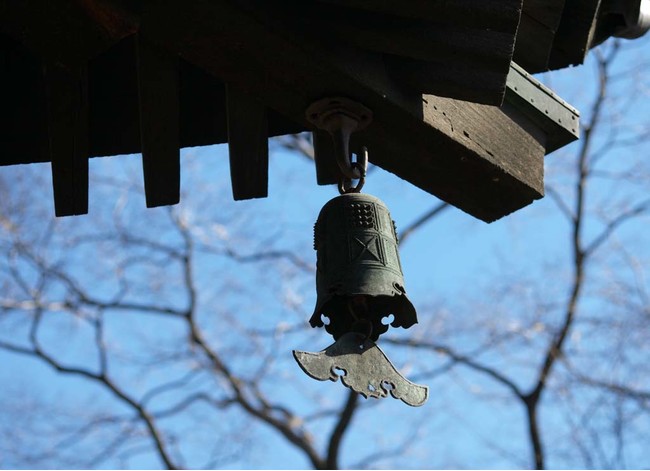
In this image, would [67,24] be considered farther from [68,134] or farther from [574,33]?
[574,33]

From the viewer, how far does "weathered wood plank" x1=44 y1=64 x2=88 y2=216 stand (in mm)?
2430

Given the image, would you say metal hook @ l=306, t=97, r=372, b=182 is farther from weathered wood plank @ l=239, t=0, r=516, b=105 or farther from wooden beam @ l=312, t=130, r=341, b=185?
wooden beam @ l=312, t=130, r=341, b=185

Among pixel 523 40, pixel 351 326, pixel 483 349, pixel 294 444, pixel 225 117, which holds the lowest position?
pixel 351 326

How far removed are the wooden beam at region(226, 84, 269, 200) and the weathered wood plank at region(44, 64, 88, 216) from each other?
34 centimetres

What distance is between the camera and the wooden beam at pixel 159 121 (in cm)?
247

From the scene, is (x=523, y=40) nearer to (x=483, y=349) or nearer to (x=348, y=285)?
(x=348, y=285)

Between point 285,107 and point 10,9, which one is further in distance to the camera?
point 285,107

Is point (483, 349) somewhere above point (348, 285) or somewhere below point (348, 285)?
above

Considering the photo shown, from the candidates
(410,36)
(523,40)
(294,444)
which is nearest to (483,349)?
(294,444)

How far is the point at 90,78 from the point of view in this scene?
2787 millimetres

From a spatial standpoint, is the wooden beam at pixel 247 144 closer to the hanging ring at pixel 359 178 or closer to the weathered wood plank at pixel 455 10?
the hanging ring at pixel 359 178

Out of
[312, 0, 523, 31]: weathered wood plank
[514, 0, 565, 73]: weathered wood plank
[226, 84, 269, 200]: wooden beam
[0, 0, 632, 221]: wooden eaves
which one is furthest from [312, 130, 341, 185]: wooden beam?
[514, 0, 565, 73]: weathered wood plank

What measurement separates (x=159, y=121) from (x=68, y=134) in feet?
0.70

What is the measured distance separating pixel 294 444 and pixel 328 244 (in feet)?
30.1
